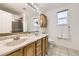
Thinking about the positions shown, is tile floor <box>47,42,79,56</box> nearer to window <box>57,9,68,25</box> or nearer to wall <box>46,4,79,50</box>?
wall <box>46,4,79,50</box>

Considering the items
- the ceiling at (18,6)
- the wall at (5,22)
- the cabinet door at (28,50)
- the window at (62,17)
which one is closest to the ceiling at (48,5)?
the ceiling at (18,6)

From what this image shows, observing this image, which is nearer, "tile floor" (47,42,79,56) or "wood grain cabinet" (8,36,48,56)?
"wood grain cabinet" (8,36,48,56)

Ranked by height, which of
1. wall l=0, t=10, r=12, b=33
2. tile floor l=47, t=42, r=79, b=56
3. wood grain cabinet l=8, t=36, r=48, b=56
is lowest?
tile floor l=47, t=42, r=79, b=56

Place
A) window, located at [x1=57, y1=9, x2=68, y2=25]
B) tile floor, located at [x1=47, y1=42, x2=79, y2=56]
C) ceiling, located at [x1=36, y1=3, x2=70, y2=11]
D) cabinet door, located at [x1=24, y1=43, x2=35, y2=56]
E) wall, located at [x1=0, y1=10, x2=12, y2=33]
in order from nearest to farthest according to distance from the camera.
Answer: cabinet door, located at [x1=24, y1=43, x2=35, y2=56], wall, located at [x1=0, y1=10, x2=12, y2=33], ceiling, located at [x1=36, y1=3, x2=70, y2=11], tile floor, located at [x1=47, y1=42, x2=79, y2=56], window, located at [x1=57, y1=9, x2=68, y2=25]

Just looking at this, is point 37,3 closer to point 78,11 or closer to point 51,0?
point 51,0

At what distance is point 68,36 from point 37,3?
1096 millimetres

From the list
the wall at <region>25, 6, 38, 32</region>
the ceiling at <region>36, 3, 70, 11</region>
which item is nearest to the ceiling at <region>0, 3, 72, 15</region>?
the ceiling at <region>36, 3, 70, 11</region>

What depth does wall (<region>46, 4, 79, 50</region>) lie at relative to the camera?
241cm

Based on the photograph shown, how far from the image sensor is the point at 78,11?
8.74ft

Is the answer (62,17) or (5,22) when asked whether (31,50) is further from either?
(62,17)

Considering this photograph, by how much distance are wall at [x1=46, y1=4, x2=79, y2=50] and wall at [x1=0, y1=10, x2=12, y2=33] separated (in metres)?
0.84

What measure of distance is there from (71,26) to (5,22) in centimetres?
159

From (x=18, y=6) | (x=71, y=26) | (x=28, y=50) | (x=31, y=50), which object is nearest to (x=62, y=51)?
(x=71, y=26)

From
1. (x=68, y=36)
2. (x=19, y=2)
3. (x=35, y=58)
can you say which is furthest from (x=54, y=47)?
(x=19, y=2)
